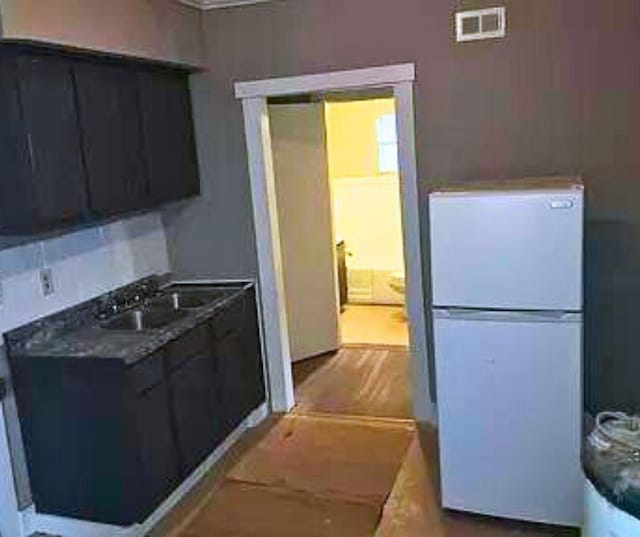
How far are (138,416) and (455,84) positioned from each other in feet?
7.39

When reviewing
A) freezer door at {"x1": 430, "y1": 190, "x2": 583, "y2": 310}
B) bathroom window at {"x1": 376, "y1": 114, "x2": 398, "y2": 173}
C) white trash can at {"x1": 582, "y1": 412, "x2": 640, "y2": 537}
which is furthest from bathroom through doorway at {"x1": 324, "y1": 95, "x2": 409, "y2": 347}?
white trash can at {"x1": 582, "y1": 412, "x2": 640, "y2": 537}

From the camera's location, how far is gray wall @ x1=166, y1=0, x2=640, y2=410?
125 inches

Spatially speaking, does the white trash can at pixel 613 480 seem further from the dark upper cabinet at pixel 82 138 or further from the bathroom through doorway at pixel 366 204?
the bathroom through doorway at pixel 366 204

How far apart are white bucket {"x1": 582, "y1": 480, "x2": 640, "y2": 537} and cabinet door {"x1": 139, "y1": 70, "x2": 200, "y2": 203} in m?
2.43

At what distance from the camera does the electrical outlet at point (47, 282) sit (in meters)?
3.01

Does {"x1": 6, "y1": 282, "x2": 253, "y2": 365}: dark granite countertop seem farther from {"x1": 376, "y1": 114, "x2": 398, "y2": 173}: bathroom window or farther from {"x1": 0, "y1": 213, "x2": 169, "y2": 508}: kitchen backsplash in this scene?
{"x1": 376, "y1": 114, "x2": 398, "y2": 173}: bathroom window

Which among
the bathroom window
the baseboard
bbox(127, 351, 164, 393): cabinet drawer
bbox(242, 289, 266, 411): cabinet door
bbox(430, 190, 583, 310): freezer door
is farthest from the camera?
the bathroom window

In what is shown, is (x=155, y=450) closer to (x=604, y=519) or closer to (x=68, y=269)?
(x=68, y=269)

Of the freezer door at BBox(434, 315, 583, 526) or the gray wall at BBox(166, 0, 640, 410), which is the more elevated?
the gray wall at BBox(166, 0, 640, 410)

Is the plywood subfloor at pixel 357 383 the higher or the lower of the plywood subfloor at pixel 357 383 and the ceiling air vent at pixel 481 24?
the lower

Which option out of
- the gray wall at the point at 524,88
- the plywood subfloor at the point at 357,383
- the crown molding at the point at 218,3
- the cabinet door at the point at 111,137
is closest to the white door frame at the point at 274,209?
the gray wall at the point at 524,88

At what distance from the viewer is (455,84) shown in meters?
3.41

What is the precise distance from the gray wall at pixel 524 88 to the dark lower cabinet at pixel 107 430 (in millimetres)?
1618

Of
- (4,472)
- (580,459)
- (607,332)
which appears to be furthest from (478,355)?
(4,472)
